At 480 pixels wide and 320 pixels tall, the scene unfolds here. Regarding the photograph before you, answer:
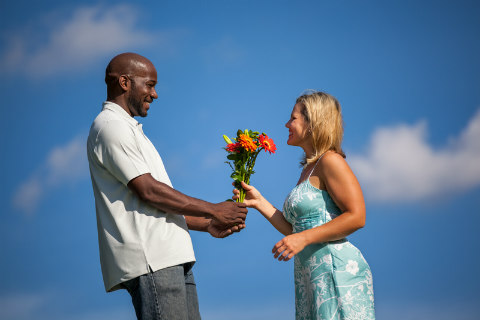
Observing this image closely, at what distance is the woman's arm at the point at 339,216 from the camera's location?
3.72 meters

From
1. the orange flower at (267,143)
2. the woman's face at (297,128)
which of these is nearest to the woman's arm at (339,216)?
the woman's face at (297,128)

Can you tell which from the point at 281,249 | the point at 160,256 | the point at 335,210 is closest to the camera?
the point at 160,256

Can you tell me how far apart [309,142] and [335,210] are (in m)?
0.58

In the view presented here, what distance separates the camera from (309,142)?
13.9ft

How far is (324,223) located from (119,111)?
165 centimetres

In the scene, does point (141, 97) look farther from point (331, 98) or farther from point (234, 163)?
point (331, 98)

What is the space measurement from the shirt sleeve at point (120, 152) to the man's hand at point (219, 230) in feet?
3.26

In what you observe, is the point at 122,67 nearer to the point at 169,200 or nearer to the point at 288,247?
the point at 169,200

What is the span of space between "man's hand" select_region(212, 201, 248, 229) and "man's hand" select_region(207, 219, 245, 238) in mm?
26

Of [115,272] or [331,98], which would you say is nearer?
[115,272]

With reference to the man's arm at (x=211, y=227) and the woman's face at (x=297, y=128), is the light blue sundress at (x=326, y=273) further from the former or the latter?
the man's arm at (x=211, y=227)

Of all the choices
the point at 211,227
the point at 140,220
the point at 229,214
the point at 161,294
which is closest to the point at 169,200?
the point at 140,220

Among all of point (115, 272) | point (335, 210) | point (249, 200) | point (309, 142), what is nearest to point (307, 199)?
point (335, 210)

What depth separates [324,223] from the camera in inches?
155
